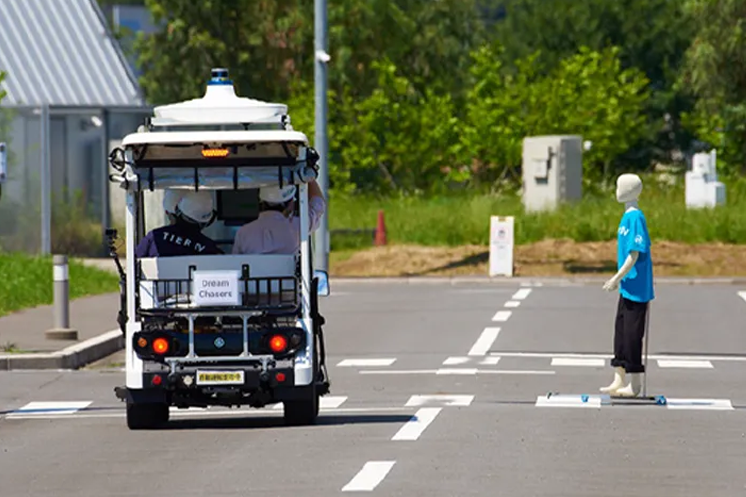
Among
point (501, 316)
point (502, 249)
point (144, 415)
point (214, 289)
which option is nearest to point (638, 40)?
point (502, 249)

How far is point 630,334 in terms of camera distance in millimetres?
15391

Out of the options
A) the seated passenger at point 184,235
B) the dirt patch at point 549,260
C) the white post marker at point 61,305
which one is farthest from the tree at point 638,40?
the seated passenger at point 184,235

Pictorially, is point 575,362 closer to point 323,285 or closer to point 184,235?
point 323,285

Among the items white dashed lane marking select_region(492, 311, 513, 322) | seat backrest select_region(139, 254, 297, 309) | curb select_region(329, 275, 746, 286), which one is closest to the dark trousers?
seat backrest select_region(139, 254, 297, 309)

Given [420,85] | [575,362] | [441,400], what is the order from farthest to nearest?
[420,85]
[575,362]
[441,400]

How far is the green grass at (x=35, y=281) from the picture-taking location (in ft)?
86.0

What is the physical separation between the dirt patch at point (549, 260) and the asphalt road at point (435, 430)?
12.0m

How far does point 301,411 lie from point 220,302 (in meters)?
1.05

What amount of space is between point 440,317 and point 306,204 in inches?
479

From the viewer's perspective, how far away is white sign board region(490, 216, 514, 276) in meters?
35.2

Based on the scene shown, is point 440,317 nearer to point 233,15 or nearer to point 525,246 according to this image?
point 525,246

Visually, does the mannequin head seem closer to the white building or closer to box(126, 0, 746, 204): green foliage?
the white building

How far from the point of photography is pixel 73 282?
1179 inches

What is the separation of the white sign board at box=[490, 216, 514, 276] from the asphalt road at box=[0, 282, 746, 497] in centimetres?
1144
